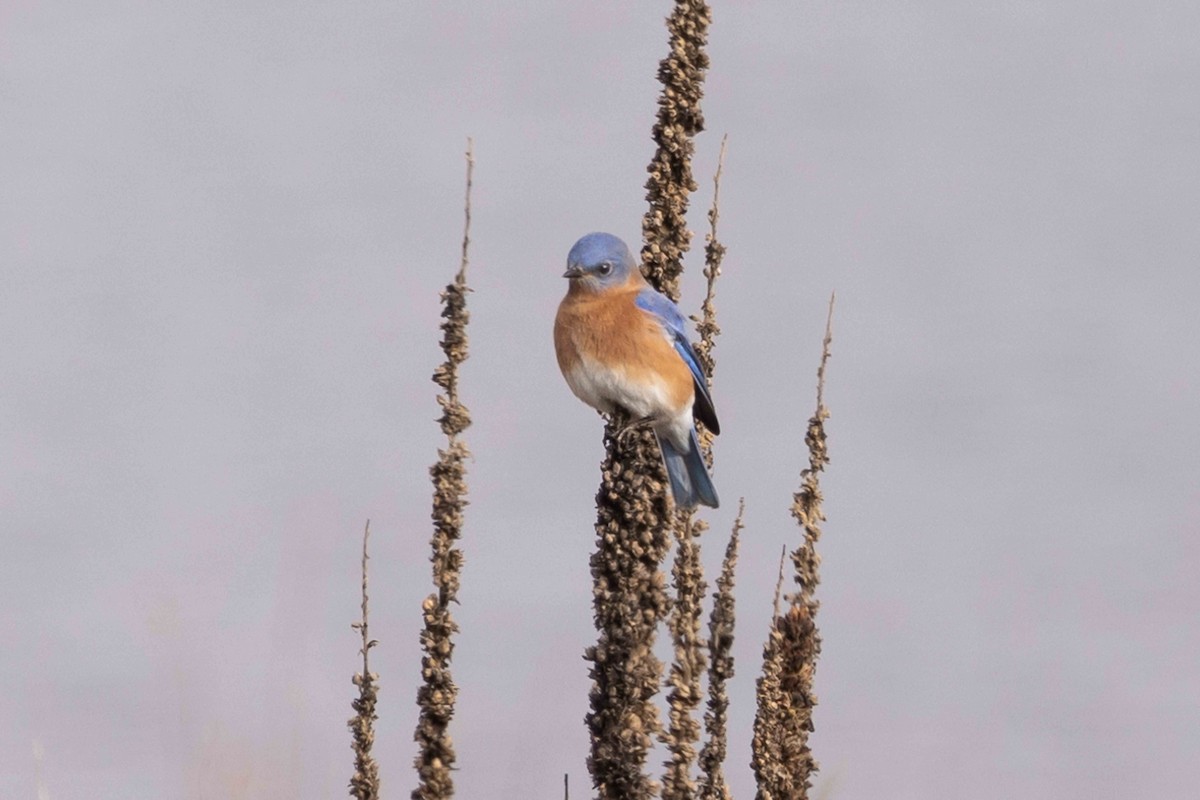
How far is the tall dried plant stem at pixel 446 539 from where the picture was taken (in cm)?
531

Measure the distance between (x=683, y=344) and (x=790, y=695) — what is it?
6.09 ft

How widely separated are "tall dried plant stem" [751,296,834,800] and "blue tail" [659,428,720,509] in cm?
97

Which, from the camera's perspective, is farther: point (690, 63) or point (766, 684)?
point (690, 63)

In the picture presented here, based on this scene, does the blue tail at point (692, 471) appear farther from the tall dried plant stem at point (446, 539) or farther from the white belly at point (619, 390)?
the tall dried plant stem at point (446, 539)

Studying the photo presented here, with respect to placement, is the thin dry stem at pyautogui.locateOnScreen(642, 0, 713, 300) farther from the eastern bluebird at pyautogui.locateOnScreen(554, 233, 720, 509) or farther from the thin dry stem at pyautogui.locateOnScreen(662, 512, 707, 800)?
the thin dry stem at pyautogui.locateOnScreen(662, 512, 707, 800)

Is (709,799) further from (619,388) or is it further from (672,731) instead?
(619,388)

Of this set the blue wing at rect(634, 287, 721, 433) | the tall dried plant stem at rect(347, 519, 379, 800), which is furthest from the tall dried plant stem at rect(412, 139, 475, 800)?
the blue wing at rect(634, 287, 721, 433)

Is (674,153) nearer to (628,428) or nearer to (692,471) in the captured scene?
(628,428)

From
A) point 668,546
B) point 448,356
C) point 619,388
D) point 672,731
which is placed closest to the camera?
point 448,356

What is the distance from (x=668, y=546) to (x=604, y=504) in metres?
0.29

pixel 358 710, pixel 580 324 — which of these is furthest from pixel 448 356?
pixel 580 324

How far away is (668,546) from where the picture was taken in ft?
20.8

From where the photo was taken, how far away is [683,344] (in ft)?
25.4

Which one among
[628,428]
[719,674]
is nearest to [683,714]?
[719,674]
